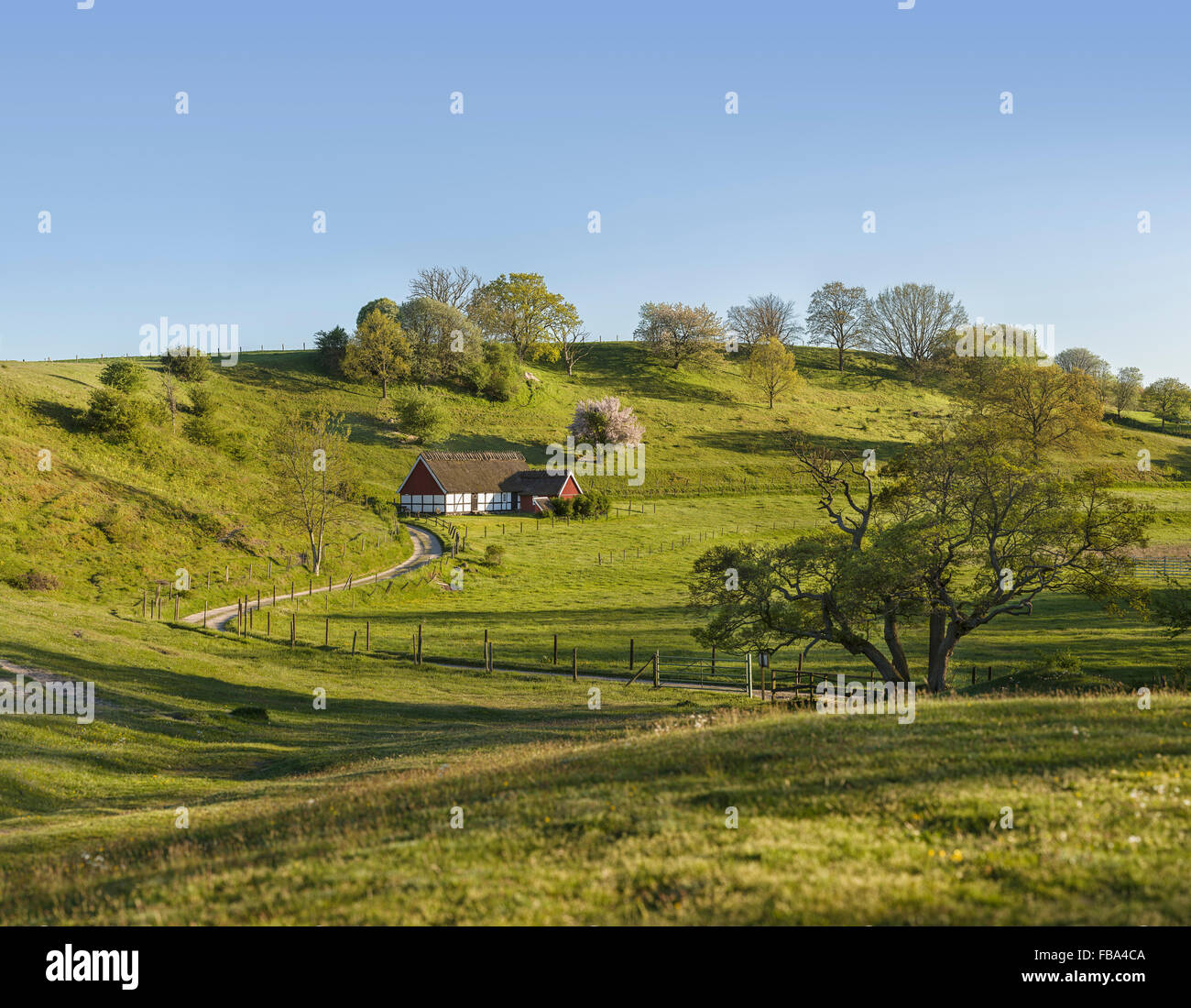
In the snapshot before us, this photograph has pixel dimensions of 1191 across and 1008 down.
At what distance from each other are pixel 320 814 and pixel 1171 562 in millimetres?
68581

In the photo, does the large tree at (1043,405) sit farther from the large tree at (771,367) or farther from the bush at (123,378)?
the bush at (123,378)

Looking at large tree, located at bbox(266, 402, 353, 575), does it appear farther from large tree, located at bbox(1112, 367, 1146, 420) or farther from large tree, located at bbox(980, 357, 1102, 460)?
large tree, located at bbox(1112, 367, 1146, 420)

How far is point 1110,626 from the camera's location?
47.0 metres

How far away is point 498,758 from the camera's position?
1873 centimetres

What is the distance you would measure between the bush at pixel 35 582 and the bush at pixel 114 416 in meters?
26.0

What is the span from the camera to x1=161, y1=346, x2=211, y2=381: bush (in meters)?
102

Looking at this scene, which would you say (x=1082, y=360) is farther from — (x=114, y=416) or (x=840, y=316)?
(x=114, y=416)

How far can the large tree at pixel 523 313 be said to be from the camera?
142m

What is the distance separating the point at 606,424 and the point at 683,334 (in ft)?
164

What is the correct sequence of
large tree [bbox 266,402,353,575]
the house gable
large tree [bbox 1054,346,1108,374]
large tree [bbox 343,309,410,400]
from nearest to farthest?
large tree [bbox 266,402,353,575], the house gable, large tree [bbox 343,309,410,400], large tree [bbox 1054,346,1108,374]

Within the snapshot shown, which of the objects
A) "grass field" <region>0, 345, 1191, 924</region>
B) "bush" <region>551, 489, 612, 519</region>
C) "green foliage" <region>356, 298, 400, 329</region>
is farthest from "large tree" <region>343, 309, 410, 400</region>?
"grass field" <region>0, 345, 1191, 924</region>

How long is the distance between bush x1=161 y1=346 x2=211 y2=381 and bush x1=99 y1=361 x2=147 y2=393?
726 inches

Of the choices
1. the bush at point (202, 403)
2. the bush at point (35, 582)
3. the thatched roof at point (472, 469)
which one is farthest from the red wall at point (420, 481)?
the bush at point (35, 582)
